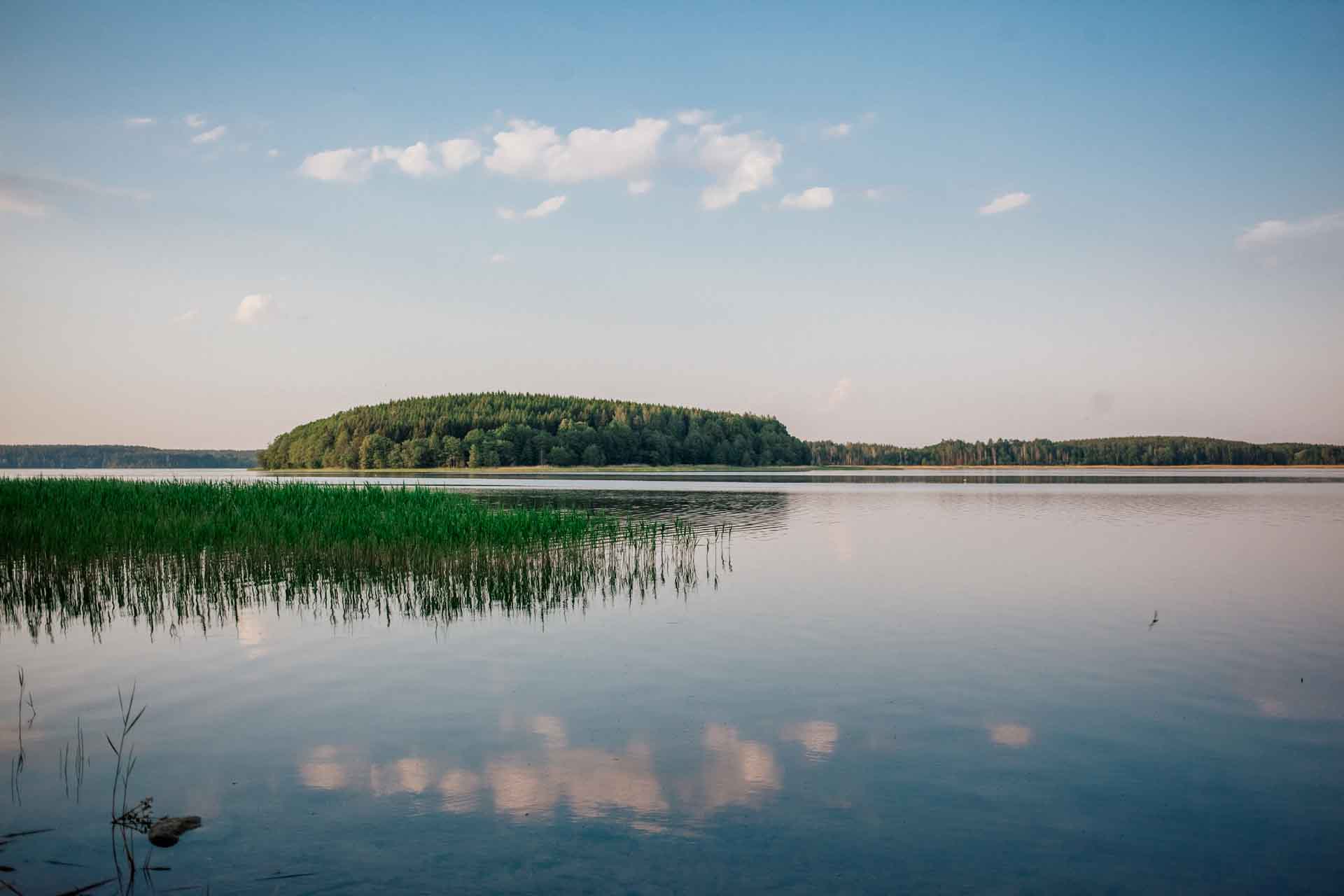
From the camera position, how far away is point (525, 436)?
5832 inches

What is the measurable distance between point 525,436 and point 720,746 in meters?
142

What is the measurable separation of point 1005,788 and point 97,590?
17150mm

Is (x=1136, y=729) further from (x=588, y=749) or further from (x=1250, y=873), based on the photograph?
(x=588, y=749)

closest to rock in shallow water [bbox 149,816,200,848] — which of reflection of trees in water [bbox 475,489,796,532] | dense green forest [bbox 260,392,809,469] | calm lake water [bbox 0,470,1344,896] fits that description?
calm lake water [bbox 0,470,1344,896]

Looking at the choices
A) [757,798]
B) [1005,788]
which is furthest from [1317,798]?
[757,798]

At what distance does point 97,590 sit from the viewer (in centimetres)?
1714

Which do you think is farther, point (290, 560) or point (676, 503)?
point (676, 503)

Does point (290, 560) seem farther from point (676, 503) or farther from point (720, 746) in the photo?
point (676, 503)

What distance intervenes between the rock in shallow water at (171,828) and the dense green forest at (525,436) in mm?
137158

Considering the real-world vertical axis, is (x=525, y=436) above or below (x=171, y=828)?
above

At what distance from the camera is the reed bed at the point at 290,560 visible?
1659 cm

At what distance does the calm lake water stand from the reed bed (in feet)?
4.38

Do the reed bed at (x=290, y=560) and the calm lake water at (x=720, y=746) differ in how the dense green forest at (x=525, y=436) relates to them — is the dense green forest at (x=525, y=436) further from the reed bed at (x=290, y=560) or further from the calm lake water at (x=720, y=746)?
the calm lake water at (x=720, y=746)

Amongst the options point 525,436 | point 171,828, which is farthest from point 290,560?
point 525,436
